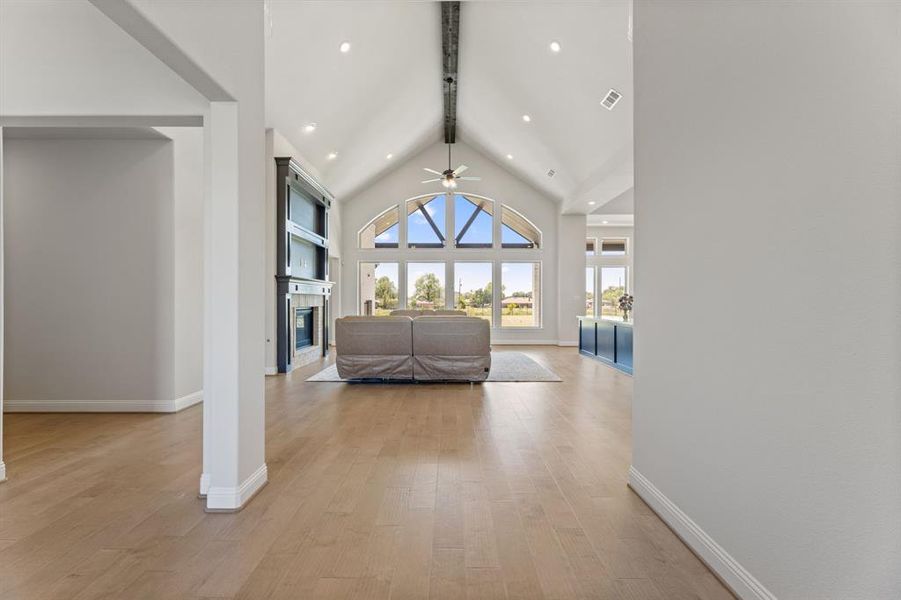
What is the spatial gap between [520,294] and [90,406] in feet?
27.3

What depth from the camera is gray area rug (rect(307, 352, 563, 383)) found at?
19.5 ft

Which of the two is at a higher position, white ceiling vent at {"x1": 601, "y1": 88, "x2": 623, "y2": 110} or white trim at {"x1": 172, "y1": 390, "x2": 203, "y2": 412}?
white ceiling vent at {"x1": 601, "y1": 88, "x2": 623, "y2": 110}

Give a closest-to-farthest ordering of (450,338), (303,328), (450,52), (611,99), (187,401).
→ (187,401)
(611,99)
(450,338)
(450,52)
(303,328)

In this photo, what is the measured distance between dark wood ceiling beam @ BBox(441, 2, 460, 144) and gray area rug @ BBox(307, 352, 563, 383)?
14.8 ft

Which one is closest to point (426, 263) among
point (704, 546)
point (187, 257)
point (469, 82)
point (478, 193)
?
point (478, 193)

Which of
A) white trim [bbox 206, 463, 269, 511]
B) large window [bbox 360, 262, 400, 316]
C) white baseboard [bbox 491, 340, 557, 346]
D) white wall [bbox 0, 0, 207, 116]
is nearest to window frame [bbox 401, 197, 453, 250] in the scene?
large window [bbox 360, 262, 400, 316]

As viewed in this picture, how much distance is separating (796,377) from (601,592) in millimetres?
930

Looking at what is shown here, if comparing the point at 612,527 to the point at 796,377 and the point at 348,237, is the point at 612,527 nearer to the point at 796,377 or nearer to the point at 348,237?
the point at 796,377

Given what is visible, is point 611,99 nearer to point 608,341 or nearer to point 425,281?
point 608,341

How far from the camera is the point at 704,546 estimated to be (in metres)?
1.77

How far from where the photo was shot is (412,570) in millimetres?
1711

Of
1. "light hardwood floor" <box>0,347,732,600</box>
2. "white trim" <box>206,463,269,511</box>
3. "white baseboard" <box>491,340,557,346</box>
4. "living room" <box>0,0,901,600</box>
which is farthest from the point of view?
"white baseboard" <box>491,340,557,346</box>

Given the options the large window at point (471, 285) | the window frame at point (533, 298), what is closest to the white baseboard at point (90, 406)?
the large window at point (471, 285)

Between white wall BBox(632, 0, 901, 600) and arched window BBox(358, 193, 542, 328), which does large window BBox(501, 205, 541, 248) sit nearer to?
arched window BBox(358, 193, 542, 328)
